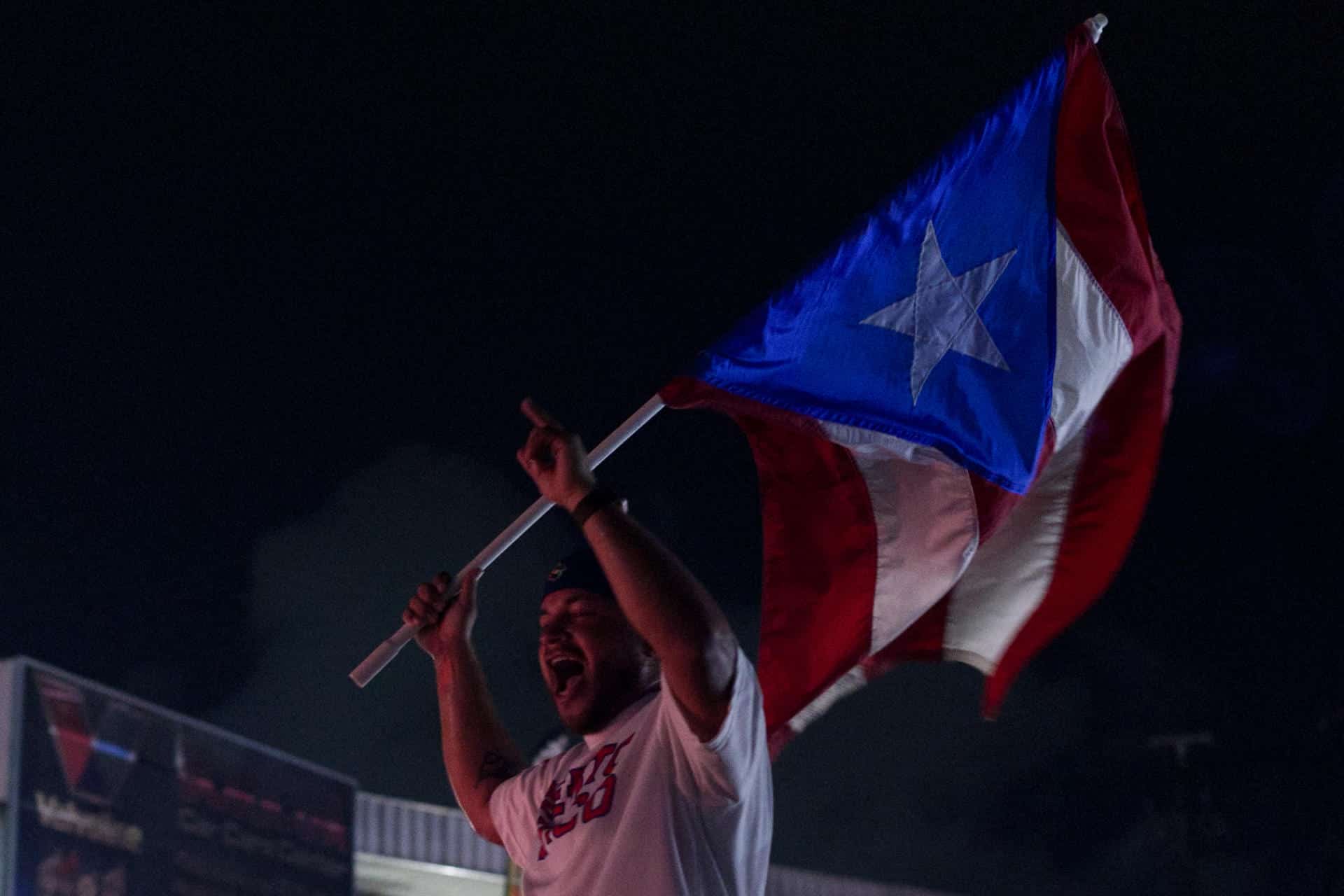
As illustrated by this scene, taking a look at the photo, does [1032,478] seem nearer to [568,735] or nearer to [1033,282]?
[1033,282]

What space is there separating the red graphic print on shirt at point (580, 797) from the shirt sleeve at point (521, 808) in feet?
0.21

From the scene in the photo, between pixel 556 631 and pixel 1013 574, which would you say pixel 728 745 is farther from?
pixel 1013 574

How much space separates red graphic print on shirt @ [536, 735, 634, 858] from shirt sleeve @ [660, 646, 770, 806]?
9.3 inches

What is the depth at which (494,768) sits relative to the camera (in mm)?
4801

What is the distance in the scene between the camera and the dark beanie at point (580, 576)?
4.41 m

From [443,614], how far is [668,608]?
4.80 feet

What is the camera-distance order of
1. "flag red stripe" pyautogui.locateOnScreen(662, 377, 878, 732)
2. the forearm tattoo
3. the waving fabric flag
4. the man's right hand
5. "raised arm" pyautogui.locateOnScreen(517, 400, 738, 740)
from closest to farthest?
1. "raised arm" pyautogui.locateOnScreen(517, 400, 738, 740)
2. the forearm tattoo
3. the man's right hand
4. the waving fabric flag
5. "flag red stripe" pyautogui.locateOnScreen(662, 377, 878, 732)

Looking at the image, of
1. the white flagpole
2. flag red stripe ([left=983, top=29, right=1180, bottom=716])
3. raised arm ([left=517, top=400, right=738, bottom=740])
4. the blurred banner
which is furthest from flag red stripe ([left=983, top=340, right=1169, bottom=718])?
the blurred banner

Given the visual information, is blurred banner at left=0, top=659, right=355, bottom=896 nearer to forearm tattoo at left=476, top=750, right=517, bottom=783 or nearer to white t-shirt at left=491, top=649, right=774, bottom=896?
forearm tattoo at left=476, top=750, right=517, bottom=783

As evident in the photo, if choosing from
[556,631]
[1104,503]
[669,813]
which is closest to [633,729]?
[669,813]

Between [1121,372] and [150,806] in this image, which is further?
[150,806]

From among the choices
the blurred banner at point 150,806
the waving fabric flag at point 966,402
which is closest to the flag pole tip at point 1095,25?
the waving fabric flag at point 966,402

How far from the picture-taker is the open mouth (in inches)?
171

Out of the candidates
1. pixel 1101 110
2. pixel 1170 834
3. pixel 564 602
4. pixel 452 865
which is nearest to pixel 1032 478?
pixel 1101 110
